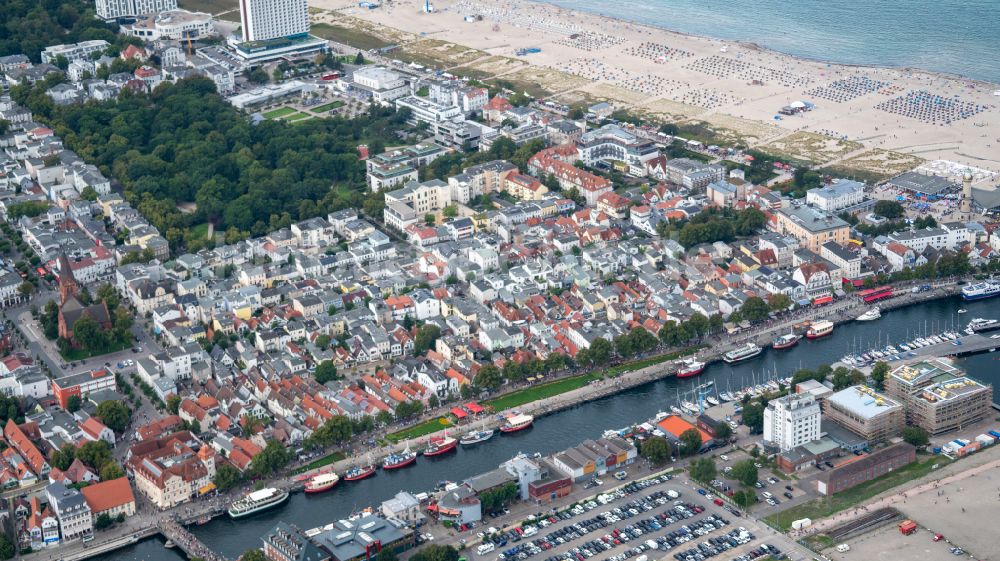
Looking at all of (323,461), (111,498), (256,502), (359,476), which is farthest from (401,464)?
(111,498)

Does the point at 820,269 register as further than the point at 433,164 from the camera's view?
No

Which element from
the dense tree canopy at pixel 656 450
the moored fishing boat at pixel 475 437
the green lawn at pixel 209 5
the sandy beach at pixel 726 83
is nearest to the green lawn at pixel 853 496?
the dense tree canopy at pixel 656 450

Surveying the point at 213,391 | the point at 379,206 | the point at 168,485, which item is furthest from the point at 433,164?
the point at 168,485

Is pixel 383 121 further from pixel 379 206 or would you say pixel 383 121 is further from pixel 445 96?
pixel 379 206

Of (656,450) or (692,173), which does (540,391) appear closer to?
(656,450)

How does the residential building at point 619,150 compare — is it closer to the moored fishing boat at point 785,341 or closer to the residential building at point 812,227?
the residential building at point 812,227

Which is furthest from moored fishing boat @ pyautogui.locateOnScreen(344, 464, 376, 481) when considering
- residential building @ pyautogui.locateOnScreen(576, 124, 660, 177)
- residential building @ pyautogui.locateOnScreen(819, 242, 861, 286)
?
residential building @ pyautogui.locateOnScreen(576, 124, 660, 177)

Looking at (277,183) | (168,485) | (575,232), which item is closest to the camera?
(168,485)
